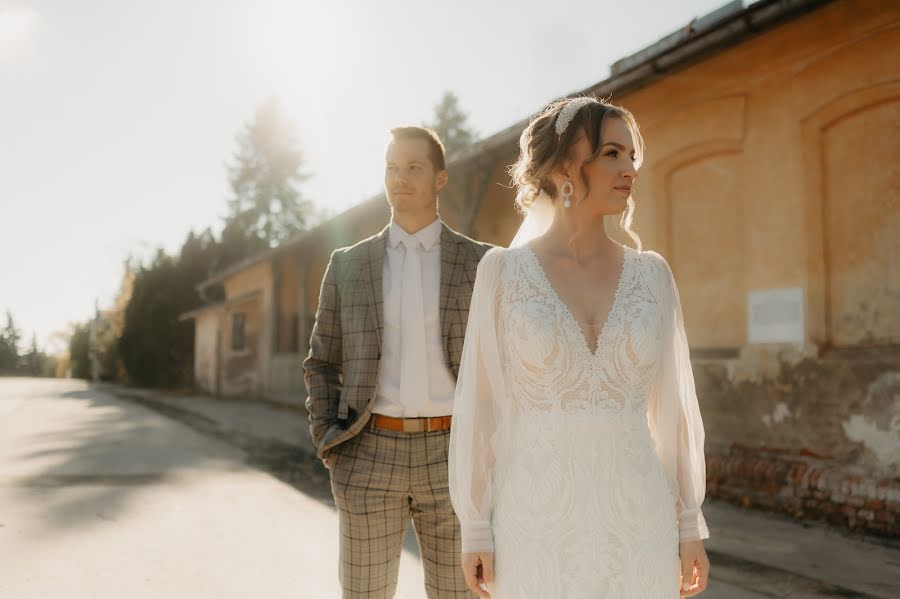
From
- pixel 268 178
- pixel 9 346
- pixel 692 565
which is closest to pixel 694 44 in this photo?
pixel 692 565

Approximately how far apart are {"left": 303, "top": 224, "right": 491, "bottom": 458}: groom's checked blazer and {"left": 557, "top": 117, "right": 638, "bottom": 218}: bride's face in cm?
90

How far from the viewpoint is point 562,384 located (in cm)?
198

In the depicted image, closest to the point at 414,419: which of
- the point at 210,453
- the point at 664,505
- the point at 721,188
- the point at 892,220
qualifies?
the point at 664,505

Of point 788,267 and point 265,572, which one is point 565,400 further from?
point 788,267

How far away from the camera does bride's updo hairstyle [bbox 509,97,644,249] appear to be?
209cm

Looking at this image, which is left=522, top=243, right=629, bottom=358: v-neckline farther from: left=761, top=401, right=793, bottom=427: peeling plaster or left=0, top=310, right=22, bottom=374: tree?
left=0, top=310, right=22, bottom=374: tree

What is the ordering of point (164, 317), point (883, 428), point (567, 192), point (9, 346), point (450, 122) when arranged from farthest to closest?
point (9, 346)
point (450, 122)
point (164, 317)
point (883, 428)
point (567, 192)

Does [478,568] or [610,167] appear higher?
[610,167]

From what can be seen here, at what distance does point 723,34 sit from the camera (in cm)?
685

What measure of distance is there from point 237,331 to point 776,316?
21.4 m

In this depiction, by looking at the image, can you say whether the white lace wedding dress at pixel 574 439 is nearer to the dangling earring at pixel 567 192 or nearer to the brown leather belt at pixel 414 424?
the dangling earring at pixel 567 192

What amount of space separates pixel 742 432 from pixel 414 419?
18.6 feet

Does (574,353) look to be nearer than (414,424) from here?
Yes

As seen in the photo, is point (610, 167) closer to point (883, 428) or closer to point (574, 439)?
point (574, 439)
